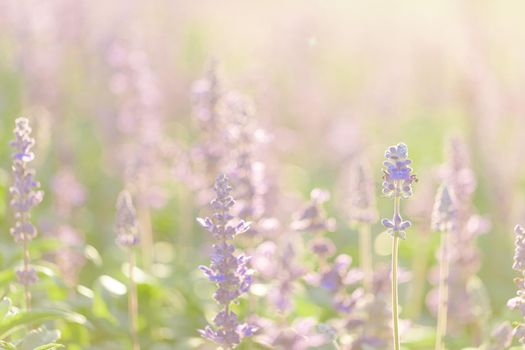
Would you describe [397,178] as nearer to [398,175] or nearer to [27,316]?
[398,175]

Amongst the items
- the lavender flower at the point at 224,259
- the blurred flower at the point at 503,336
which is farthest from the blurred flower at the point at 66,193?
the blurred flower at the point at 503,336

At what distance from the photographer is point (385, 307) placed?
5805 mm

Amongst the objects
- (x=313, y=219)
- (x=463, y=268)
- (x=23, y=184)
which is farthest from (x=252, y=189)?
(x=463, y=268)

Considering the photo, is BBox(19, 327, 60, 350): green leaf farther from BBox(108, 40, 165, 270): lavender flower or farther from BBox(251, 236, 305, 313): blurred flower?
BBox(108, 40, 165, 270): lavender flower

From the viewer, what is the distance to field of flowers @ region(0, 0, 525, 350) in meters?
5.23

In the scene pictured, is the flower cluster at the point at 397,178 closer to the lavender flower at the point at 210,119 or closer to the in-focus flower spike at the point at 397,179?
the in-focus flower spike at the point at 397,179

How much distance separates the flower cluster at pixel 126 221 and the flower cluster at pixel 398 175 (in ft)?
5.54

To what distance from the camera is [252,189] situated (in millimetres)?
5641

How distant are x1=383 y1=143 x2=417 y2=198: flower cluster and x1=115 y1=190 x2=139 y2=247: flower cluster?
1.69m

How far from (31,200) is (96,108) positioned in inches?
272

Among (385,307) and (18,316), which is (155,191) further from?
(18,316)

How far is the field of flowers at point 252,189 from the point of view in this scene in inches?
206

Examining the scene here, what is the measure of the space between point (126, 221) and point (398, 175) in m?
1.81

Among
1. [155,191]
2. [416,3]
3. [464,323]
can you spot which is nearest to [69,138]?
[155,191]
